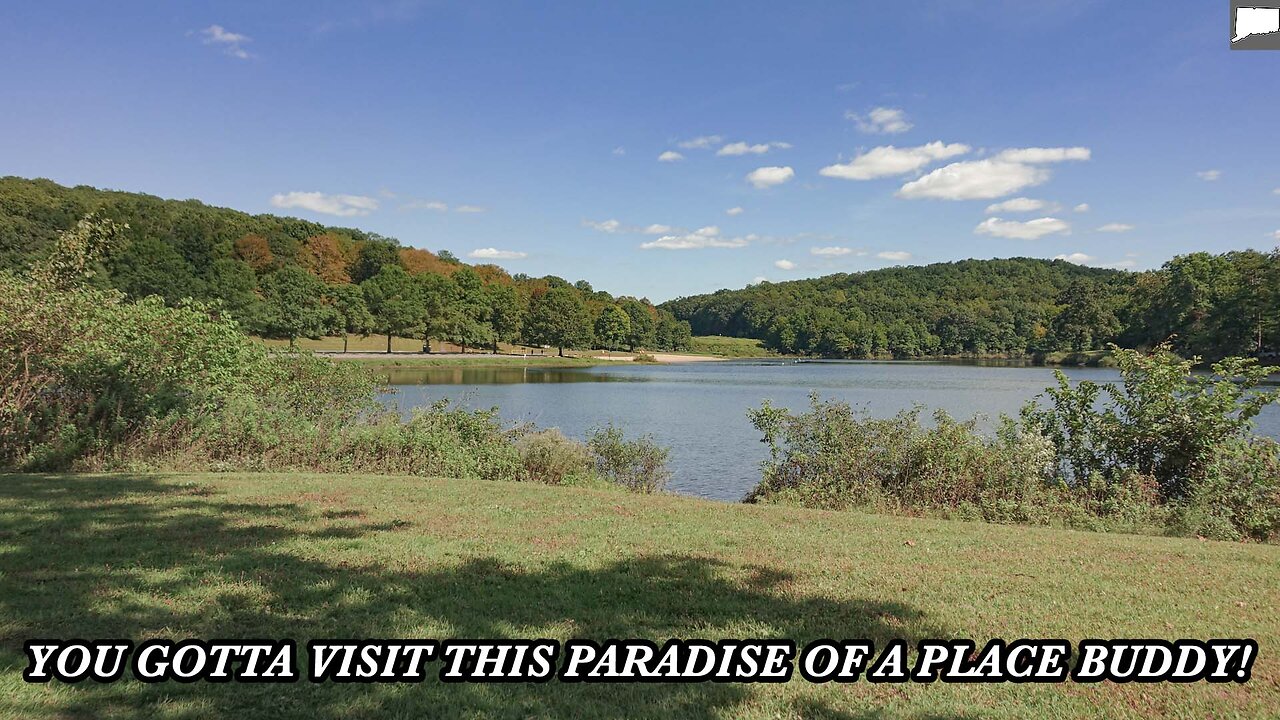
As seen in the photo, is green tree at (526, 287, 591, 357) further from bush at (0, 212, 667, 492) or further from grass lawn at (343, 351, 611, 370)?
bush at (0, 212, 667, 492)

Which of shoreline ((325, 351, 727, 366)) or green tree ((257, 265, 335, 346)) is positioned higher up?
green tree ((257, 265, 335, 346))

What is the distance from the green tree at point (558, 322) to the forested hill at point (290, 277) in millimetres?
179

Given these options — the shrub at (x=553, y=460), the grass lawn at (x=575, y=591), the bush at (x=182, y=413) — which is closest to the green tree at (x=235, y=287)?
the bush at (x=182, y=413)

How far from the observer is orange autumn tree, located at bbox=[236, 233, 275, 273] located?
101 metres

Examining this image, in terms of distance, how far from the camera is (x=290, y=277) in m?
88.1

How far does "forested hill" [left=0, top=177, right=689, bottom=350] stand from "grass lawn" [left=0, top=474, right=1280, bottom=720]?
7001 centimetres

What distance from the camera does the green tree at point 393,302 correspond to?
9144 cm

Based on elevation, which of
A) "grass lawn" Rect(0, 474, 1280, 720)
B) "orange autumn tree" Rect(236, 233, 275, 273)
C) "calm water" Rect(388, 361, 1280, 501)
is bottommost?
"calm water" Rect(388, 361, 1280, 501)

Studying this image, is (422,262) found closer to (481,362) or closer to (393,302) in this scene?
(393,302)

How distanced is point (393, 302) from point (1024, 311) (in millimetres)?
127944

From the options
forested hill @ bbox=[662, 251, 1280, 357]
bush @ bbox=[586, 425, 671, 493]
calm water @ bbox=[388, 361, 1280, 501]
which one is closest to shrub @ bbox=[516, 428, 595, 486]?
bush @ bbox=[586, 425, 671, 493]

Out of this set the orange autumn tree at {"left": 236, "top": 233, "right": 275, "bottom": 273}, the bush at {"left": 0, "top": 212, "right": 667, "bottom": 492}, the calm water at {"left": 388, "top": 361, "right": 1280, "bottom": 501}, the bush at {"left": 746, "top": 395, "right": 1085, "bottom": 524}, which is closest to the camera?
the bush at {"left": 746, "top": 395, "right": 1085, "bottom": 524}

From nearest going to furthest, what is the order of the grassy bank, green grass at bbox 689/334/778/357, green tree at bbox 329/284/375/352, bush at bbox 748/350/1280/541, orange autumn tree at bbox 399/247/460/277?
bush at bbox 748/350/1280/541 → the grassy bank → green tree at bbox 329/284/375/352 → orange autumn tree at bbox 399/247/460/277 → green grass at bbox 689/334/778/357

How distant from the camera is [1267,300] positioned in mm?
70125
